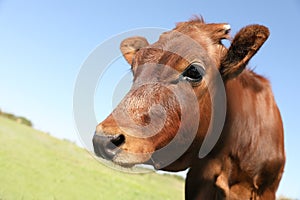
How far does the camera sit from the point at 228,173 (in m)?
5.17

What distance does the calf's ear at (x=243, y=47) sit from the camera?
4.86 metres

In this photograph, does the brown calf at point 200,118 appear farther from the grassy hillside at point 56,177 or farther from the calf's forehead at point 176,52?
the grassy hillside at point 56,177

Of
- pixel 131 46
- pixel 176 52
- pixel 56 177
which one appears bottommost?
pixel 56 177

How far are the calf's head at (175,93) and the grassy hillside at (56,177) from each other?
4.61m

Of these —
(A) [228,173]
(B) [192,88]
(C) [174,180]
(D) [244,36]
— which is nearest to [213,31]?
(D) [244,36]

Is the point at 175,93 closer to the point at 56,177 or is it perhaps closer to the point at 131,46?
the point at 131,46

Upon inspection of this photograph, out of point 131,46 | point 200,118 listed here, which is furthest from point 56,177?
point 200,118

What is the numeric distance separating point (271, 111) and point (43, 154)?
785 inches

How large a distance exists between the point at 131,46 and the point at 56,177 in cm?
1244

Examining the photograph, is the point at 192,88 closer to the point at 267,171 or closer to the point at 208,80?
the point at 208,80

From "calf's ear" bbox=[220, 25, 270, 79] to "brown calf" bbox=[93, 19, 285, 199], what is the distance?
0.01m

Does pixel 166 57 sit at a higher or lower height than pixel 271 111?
higher

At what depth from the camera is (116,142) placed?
371 centimetres

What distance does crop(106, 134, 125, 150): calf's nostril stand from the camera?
3666mm
